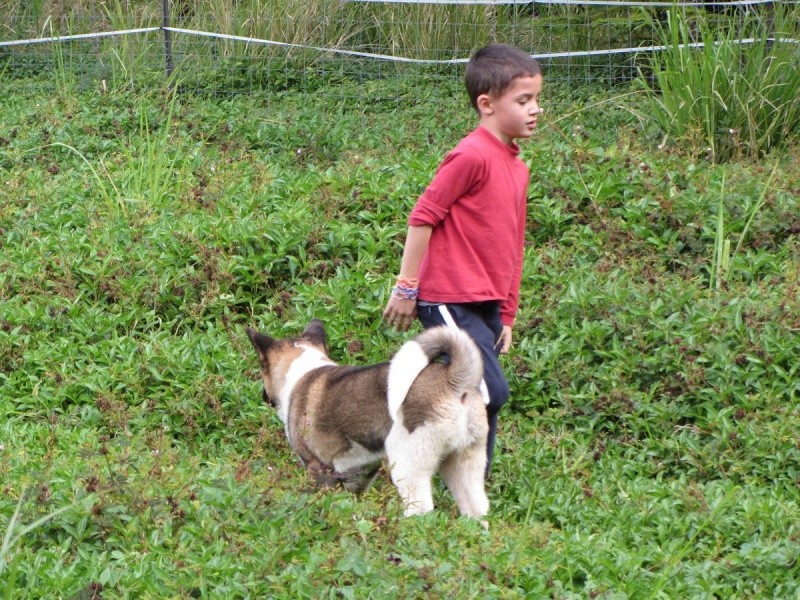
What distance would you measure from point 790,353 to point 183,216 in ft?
12.5

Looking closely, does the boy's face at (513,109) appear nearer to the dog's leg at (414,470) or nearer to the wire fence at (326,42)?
the dog's leg at (414,470)

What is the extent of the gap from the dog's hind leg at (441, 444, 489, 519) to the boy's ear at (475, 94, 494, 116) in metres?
1.28

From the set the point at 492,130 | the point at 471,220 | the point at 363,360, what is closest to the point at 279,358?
the point at 363,360

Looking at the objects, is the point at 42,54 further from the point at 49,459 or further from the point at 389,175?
the point at 49,459

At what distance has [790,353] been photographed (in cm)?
525

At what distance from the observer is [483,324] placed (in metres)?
4.46

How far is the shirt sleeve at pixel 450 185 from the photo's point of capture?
167 inches

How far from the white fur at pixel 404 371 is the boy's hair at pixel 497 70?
98 cm

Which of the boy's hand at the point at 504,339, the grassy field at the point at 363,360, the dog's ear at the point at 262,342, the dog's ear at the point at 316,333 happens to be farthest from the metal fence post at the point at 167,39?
the boy's hand at the point at 504,339

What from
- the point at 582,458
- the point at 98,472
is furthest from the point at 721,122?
the point at 98,472

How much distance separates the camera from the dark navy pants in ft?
14.4

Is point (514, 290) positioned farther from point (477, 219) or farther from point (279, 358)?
point (279, 358)

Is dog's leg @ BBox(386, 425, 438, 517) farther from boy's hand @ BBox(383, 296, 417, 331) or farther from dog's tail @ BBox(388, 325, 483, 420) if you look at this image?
boy's hand @ BBox(383, 296, 417, 331)

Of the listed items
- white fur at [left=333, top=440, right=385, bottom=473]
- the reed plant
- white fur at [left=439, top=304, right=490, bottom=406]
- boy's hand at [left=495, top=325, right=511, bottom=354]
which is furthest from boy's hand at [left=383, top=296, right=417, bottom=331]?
the reed plant
